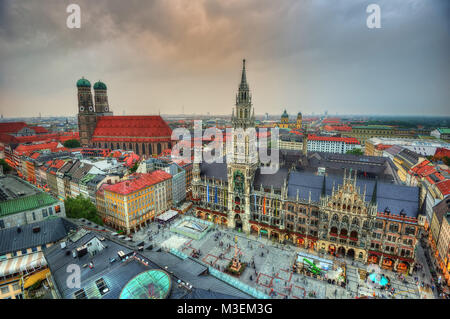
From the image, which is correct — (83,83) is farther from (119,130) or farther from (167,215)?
(167,215)

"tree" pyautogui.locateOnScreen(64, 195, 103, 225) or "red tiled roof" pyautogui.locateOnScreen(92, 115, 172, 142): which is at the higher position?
"red tiled roof" pyautogui.locateOnScreen(92, 115, 172, 142)

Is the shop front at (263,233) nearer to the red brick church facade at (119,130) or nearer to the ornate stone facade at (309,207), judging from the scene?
the ornate stone facade at (309,207)

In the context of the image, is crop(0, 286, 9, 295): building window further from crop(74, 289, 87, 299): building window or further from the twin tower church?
the twin tower church

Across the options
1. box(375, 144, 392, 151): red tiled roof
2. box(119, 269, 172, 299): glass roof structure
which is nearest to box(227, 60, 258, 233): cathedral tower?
box(119, 269, 172, 299): glass roof structure

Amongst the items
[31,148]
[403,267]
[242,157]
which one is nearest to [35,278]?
[242,157]

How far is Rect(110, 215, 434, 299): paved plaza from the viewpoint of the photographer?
4634 cm

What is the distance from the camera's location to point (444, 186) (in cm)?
7231

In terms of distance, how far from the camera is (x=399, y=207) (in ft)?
172

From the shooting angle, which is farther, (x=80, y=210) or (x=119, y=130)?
(x=119, y=130)

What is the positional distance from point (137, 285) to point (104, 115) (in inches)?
6772

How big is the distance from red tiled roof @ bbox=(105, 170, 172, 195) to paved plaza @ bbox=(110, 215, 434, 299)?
13343mm

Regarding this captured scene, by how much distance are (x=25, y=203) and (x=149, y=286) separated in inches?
1810
